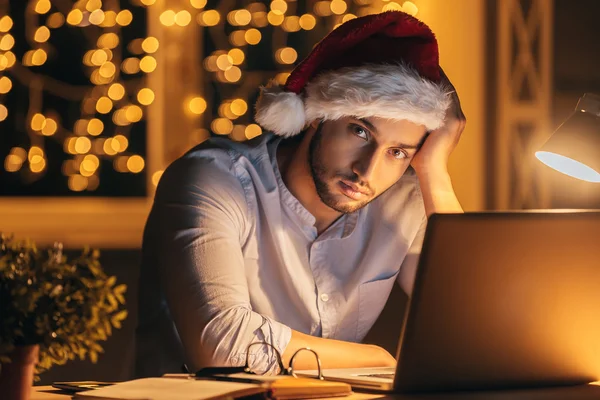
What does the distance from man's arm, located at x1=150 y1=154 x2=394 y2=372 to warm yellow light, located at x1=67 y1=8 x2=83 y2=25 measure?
1787 millimetres

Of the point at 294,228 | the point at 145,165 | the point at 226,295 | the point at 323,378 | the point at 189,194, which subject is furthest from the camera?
the point at 145,165

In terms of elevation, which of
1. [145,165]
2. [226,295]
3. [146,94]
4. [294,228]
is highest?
[146,94]

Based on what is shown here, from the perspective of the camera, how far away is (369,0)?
3766 mm

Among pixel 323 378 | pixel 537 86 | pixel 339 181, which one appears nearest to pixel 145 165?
pixel 537 86

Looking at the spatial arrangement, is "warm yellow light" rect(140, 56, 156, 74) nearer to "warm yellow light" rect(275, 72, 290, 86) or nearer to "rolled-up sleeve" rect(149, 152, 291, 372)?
"warm yellow light" rect(275, 72, 290, 86)

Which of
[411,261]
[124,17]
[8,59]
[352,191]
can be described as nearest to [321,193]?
[352,191]

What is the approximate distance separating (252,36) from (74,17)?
68 centimetres

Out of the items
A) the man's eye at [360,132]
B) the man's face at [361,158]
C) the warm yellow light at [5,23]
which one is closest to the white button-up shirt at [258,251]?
the man's face at [361,158]

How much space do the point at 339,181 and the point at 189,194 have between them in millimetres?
323

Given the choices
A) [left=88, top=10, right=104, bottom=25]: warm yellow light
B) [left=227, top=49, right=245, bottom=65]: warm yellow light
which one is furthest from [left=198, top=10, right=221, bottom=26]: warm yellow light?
[left=88, top=10, right=104, bottom=25]: warm yellow light

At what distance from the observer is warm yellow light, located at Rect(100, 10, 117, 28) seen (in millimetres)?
3688

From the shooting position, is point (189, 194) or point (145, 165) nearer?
point (189, 194)

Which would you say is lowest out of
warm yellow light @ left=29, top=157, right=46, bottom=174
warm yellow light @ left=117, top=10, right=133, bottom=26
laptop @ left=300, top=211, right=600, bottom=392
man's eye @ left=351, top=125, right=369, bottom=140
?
laptop @ left=300, top=211, right=600, bottom=392

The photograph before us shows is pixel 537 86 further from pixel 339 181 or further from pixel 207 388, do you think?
pixel 207 388
